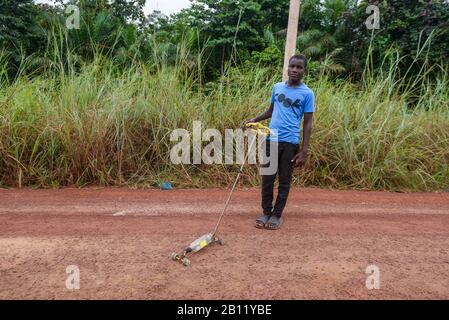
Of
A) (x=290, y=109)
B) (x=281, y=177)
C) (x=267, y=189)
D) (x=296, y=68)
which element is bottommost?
(x=267, y=189)

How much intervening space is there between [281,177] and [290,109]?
610 mm

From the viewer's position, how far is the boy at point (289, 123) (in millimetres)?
3553

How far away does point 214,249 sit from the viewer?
3.13m

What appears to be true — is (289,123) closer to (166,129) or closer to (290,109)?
(290,109)
